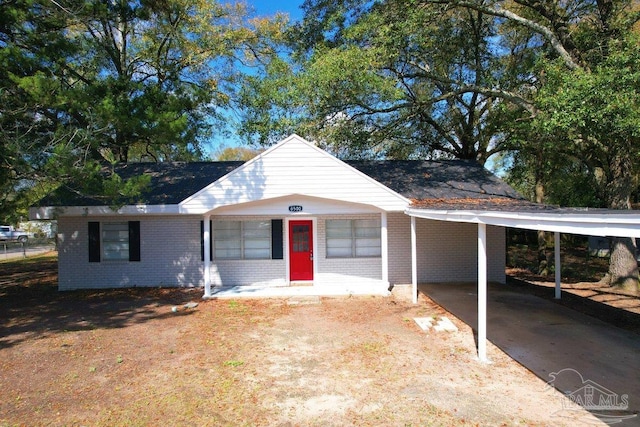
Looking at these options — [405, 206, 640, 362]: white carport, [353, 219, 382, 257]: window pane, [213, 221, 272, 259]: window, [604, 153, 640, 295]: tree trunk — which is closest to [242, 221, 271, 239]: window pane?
[213, 221, 272, 259]: window

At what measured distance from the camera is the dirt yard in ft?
16.0

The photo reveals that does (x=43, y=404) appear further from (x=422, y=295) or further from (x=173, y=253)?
(x=422, y=295)

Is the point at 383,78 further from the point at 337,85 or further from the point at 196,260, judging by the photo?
the point at 196,260

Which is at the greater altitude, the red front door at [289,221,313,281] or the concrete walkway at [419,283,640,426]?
the red front door at [289,221,313,281]

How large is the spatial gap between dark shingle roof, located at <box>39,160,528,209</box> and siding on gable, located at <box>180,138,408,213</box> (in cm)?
135

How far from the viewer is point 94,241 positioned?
1255 cm

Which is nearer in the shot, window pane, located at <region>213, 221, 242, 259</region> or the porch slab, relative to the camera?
the porch slab

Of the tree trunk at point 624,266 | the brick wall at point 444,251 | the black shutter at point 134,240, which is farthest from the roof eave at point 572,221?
the black shutter at point 134,240

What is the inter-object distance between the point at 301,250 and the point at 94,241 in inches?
263

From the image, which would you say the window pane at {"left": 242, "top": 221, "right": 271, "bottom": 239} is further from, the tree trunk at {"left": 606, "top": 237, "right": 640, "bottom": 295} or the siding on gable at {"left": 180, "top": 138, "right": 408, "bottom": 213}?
the tree trunk at {"left": 606, "top": 237, "right": 640, "bottom": 295}

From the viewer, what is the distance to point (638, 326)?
8414 mm

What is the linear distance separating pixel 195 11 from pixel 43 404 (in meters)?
18.3

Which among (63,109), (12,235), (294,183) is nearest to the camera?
(63,109)

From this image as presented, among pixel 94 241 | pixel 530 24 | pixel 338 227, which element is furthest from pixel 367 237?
pixel 94 241
